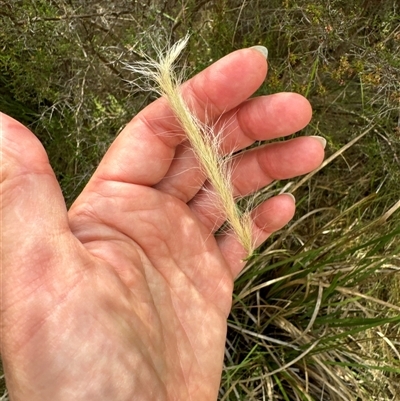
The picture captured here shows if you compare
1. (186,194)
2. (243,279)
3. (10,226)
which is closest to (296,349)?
(243,279)

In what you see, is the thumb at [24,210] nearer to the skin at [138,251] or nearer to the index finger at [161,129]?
the skin at [138,251]

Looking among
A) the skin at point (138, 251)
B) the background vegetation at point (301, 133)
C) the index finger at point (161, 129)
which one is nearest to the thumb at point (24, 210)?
the skin at point (138, 251)

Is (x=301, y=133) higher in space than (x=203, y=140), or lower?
lower

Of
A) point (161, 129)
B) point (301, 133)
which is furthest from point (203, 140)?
point (301, 133)

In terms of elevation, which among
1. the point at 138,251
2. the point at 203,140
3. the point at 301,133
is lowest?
the point at 301,133

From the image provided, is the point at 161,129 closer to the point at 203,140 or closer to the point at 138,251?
the point at 203,140

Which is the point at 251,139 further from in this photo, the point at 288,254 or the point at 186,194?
the point at 288,254

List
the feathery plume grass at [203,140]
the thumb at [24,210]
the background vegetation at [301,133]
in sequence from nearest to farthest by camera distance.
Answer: the thumb at [24,210], the feathery plume grass at [203,140], the background vegetation at [301,133]
